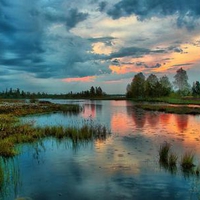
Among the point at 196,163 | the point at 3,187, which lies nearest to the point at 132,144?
the point at 196,163

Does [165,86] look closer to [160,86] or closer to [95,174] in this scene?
[160,86]

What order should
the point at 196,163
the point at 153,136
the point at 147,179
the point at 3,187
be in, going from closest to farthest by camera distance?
the point at 3,187, the point at 147,179, the point at 196,163, the point at 153,136

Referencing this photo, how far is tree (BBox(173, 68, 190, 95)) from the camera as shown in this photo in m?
145

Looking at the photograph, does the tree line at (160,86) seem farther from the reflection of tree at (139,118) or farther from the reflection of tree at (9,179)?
the reflection of tree at (9,179)

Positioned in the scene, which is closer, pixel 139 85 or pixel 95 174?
pixel 95 174

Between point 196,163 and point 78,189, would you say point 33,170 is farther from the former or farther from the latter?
point 196,163

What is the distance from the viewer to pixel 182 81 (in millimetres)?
146125

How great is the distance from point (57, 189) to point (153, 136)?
1803cm

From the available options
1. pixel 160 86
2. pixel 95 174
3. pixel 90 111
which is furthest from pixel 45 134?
pixel 160 86

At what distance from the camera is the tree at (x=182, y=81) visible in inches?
5723

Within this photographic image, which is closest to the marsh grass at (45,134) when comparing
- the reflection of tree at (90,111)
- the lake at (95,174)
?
A: the lake at (95,174)

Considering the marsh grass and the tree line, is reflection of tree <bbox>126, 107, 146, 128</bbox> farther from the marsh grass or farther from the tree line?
the tree line

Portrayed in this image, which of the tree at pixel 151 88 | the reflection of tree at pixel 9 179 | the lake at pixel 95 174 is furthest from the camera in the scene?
the tree at pixel 151 88

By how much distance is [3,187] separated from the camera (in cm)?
1312
